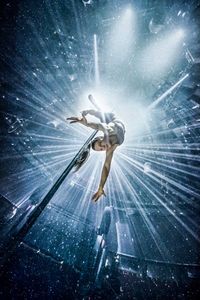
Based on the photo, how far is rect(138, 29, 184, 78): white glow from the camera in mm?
8833

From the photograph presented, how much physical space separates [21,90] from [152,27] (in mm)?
7580

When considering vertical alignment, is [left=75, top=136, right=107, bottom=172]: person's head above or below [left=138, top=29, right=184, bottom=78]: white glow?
below

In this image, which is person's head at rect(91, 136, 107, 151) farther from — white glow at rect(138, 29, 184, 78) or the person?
white glow at rect(138, 29, 184, 78)

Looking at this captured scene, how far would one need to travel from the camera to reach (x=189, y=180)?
973 centimetres

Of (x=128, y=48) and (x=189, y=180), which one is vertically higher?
(x=128, y=48)

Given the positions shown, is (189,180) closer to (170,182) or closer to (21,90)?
(170,182)

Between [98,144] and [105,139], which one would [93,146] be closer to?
[98,144]

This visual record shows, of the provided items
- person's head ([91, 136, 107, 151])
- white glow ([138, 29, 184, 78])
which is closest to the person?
person's head ([91, 136, 107, 151])

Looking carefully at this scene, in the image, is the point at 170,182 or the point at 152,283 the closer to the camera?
the point at 152,283

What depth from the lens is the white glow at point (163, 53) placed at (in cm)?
883

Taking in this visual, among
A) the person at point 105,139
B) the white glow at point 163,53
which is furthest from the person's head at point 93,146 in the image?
the white glow at point 163,53

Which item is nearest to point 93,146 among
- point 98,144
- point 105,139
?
point 98,144

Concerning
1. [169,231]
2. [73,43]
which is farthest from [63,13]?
[169,231]

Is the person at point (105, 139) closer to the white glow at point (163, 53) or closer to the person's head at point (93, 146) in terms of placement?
the person's head at point (93, 146)
